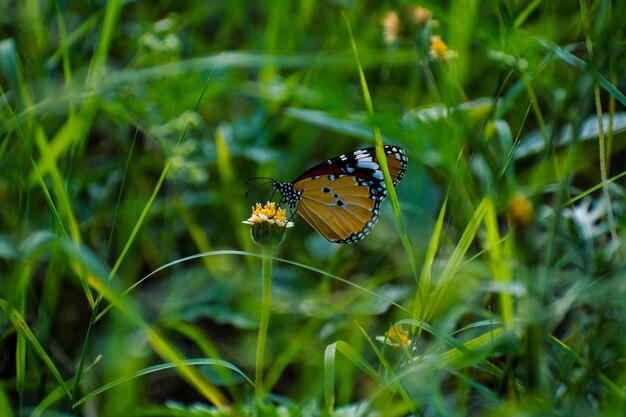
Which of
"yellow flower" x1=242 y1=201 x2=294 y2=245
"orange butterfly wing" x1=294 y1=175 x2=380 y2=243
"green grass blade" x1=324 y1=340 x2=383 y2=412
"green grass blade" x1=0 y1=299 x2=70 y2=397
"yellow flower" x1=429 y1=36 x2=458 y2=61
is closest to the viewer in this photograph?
"green grass blade" x1=324 y1=340 x2=383 y2=412

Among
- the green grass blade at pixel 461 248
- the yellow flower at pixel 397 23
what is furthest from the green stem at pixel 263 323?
the yellow flower at pixel 397 23

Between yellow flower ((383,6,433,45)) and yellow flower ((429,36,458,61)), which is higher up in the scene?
yellow flower ((429,36,458,61))

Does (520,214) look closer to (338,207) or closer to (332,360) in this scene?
(332,360)

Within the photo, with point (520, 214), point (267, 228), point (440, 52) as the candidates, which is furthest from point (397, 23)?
point (520, 214)

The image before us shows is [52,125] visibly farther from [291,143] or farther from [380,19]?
[380,19]

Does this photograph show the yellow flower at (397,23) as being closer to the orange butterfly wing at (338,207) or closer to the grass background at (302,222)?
the grass background at (302,222)

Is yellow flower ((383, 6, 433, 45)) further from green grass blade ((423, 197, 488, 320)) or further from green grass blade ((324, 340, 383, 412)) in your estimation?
green grass blade ((324, 340, 383, 412))

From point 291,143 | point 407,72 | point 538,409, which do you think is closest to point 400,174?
point 291,143

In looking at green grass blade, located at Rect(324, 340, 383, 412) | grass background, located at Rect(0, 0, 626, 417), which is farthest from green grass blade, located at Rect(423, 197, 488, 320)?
green grass blade, located at Rect(324, 340, 383, 412)
